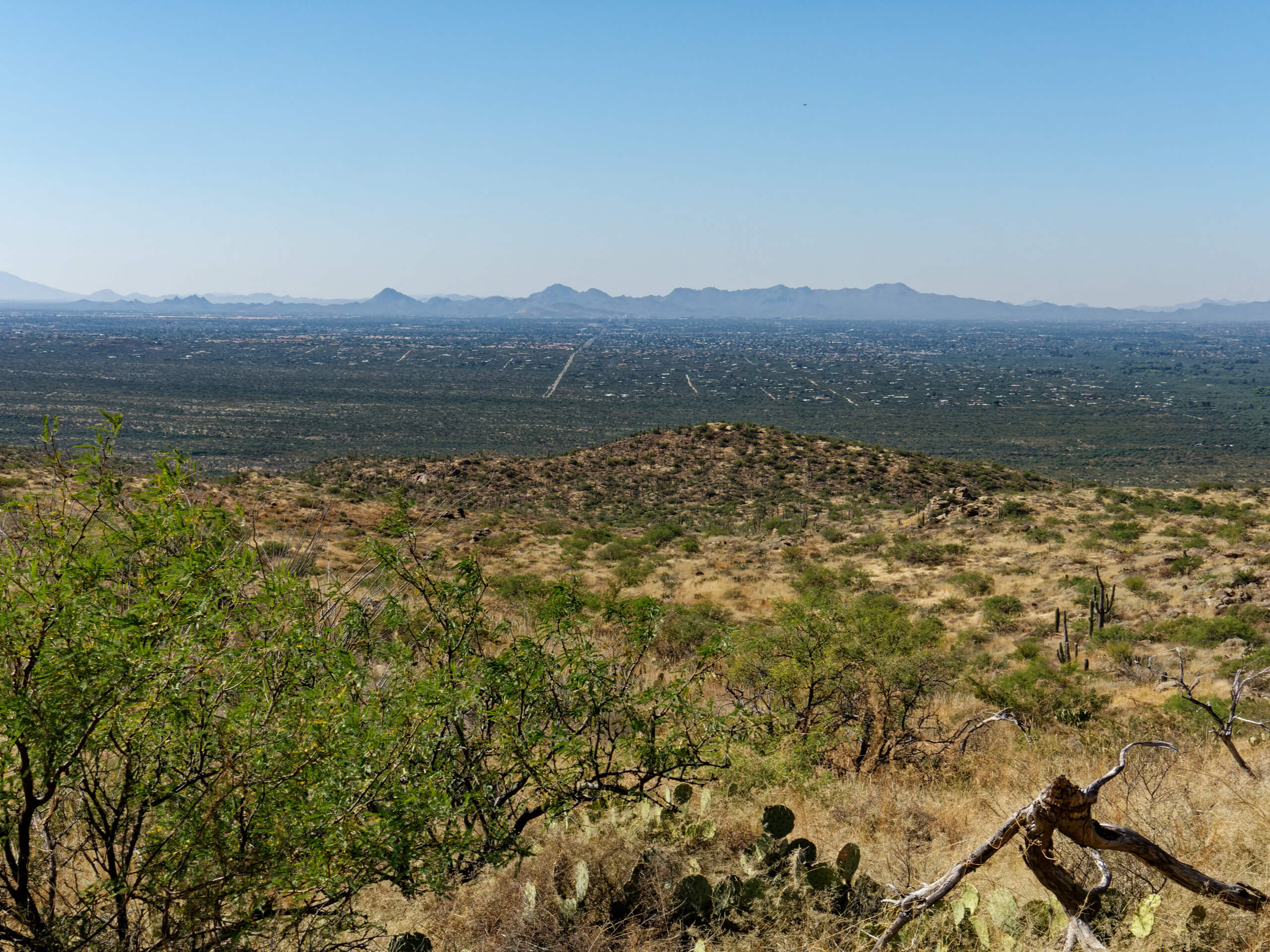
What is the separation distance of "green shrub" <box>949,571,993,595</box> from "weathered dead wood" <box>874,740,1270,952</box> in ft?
57.7

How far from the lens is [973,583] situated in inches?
810

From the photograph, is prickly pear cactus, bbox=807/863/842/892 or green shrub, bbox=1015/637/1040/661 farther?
green shrub, bbox=1015/637/1040/661

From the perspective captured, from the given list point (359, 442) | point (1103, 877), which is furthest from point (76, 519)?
point (359, 442)

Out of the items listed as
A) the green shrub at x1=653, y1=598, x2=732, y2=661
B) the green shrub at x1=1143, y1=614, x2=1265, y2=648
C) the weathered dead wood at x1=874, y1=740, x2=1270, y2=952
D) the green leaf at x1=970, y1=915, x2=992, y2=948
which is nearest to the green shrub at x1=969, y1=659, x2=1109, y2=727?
the green shrub at x1=1143, y1=614, x2=1265, y2=648

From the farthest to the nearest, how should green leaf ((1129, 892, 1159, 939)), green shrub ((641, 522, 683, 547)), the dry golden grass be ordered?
green shrub ((641, 522, 683, 547)) < the dry golden grass < green leaf ((1129, 892, 1159, 939))

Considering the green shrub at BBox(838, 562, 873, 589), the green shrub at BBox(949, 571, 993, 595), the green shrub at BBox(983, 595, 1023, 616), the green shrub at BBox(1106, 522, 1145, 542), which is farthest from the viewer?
the green shrub at BBox(1106, 522, 1145, 542)

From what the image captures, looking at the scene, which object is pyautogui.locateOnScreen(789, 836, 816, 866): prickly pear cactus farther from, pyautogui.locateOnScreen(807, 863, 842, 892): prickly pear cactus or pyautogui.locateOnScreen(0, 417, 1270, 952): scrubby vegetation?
→ pyautogui.locateOnScreen(807, 863, 842, 892): prickly pear cactus

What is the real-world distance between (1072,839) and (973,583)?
18.7 m

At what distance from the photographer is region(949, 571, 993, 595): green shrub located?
2003 centimetres

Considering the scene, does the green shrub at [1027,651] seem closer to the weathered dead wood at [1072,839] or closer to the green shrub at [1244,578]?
the green shrub at [1244,578]

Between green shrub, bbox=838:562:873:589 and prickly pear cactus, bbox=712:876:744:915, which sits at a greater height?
prickly pear cactus, bbox=712:876:744:915

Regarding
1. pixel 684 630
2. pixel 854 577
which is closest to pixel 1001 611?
pixel 854 577

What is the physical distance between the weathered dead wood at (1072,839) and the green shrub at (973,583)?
57.7 ft

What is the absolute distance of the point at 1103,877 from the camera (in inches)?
144
